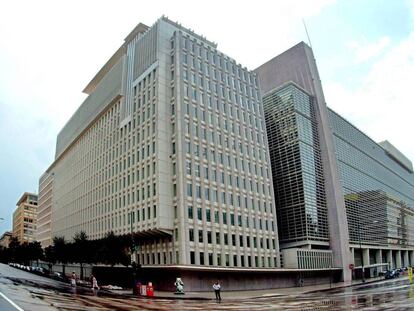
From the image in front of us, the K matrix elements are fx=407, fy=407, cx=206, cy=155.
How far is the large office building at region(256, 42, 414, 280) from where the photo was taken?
79938mm

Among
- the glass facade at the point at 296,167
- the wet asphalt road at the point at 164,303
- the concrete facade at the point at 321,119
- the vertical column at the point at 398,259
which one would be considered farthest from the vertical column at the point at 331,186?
the wet asphalt road at the point at 164,303

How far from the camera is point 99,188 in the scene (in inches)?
3241

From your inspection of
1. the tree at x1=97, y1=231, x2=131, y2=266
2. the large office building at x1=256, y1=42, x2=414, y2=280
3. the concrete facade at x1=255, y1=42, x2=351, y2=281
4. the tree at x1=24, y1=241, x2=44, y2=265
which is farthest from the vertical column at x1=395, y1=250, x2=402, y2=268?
the tree at x1=24, y1=241, x2=44, y2=265

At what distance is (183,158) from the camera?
200 ft

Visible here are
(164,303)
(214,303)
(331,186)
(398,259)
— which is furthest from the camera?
(398,259)

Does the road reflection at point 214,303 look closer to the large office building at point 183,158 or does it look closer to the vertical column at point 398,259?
the large office building at point 183,158

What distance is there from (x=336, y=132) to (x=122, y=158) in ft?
179

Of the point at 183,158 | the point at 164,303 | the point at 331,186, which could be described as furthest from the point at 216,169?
the point at 164,303

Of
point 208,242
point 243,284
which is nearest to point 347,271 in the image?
point 243,284

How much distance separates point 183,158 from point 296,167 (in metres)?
30.1

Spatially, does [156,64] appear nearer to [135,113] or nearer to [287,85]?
[135,113]

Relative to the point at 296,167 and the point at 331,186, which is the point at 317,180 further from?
the point at 296,167

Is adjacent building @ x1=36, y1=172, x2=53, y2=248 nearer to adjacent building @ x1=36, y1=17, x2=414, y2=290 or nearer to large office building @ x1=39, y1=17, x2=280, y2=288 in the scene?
adjacent building @ x1=36, y1=17, x2=414, y2=290

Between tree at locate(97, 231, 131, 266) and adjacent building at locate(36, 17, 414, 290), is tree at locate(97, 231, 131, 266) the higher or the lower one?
the lower one
